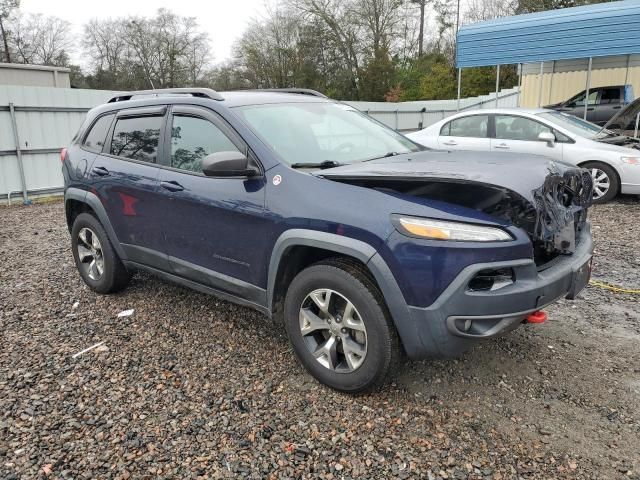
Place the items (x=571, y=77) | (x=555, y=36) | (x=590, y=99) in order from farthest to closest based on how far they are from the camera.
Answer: (x=571, y=77) < (x=590, y=99) < (x=555, y=36)

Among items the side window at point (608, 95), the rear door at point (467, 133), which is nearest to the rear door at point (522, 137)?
the rear door at point (467, 133)

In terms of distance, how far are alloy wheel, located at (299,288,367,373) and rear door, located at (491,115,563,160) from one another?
6076 millimetres

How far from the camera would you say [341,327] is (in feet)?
9.46

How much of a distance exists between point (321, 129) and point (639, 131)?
29.8ft

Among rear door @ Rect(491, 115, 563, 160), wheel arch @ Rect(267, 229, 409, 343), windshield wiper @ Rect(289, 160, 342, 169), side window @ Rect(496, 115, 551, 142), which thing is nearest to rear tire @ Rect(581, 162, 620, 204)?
rear door @ Rect(491, 115, 563, 160)

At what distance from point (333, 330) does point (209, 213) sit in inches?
47.2

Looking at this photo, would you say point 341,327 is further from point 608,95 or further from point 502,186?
point 608,95

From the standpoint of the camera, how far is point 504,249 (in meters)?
2.49

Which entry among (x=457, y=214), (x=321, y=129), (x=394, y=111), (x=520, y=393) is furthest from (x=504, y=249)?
(x=394, y=111)

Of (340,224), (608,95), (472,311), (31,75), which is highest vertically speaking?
(31,75)

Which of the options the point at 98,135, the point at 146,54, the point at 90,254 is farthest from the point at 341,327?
the point at 146,54

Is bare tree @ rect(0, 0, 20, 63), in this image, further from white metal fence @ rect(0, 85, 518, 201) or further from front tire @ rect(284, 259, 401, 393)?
front tire @ rect(284, 259, 401, 393)

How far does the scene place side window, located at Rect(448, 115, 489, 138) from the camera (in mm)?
8781

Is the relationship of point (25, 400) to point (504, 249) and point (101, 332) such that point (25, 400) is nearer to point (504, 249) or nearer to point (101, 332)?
point (101, 332)
